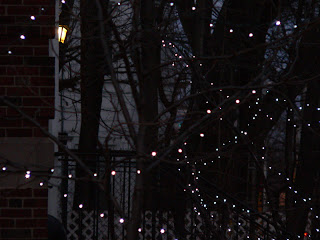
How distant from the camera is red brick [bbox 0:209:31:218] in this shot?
17.5ft

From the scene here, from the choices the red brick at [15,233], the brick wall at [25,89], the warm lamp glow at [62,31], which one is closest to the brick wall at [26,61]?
the brick wall at [25,89]

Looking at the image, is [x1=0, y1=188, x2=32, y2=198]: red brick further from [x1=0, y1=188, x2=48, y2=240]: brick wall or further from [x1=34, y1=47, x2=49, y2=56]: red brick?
[x1=34, y1=47, x2=49, y2=56]: red brick

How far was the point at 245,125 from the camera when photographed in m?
11.7

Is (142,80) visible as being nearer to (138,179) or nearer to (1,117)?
(138,179)

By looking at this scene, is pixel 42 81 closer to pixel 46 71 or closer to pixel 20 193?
pixel 46 71

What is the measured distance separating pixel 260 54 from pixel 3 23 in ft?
19.8

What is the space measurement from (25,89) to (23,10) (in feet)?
2.37

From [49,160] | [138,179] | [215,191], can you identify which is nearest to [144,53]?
[215,191]

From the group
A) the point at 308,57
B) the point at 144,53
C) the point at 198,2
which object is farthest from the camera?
the point at 308,57

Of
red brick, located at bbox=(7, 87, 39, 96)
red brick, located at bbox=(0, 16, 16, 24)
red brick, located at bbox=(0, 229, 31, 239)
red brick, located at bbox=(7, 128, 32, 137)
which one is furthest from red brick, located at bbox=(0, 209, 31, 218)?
red brick, located at bbox=(0, 16, 16, 24)

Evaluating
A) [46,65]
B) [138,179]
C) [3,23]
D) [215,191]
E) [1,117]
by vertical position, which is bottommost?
[215,191]

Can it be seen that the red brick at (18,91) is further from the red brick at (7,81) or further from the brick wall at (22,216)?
the brick wall at (22,216)

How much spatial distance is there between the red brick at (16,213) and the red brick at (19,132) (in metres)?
0.69

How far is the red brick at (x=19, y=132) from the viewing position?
5286 millimetres
